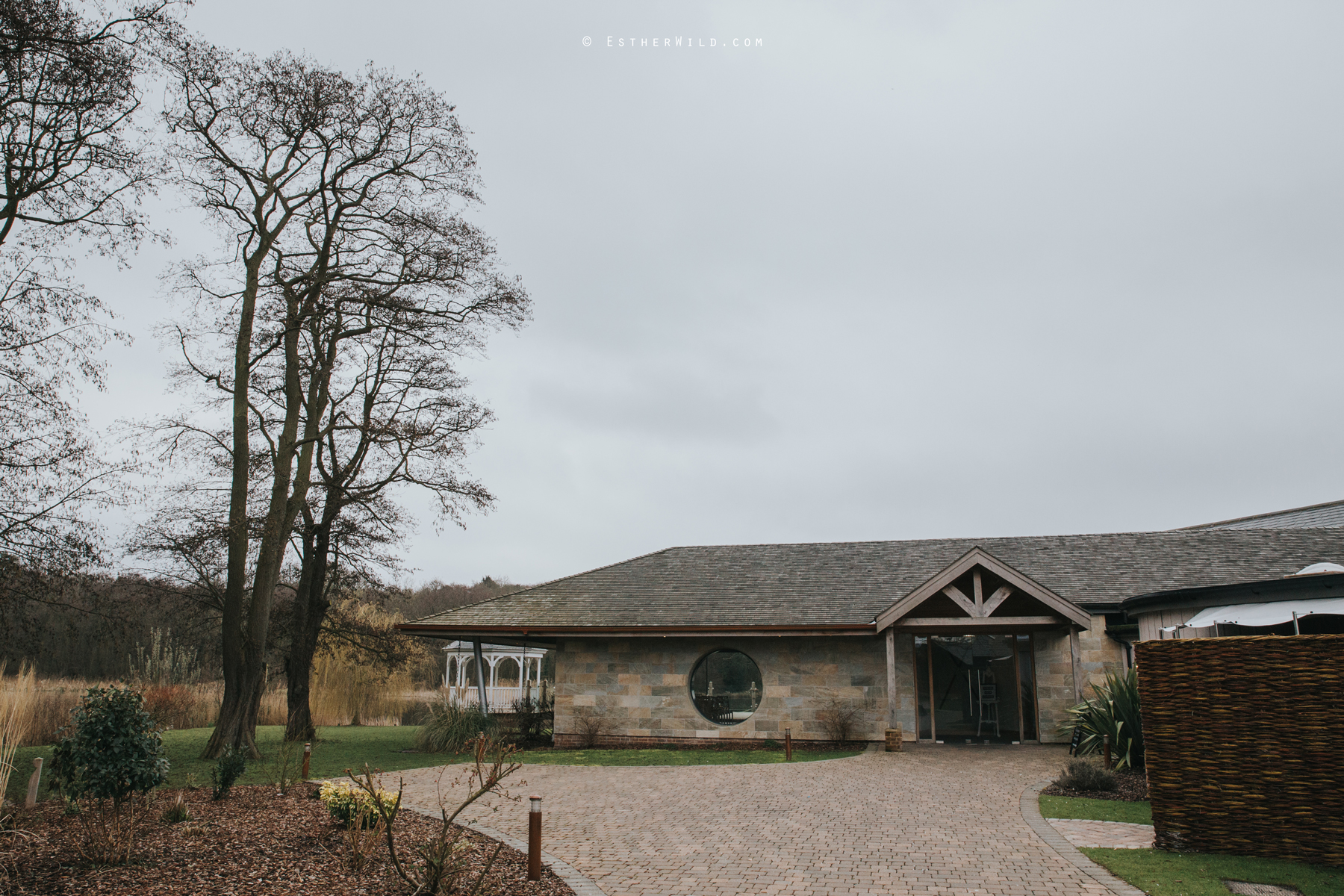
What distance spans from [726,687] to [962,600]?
5.15 m

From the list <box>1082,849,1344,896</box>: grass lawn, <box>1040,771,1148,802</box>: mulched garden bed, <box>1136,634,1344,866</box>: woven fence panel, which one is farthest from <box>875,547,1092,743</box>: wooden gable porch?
<box>1082,849,1344,896</box>: grass lawn

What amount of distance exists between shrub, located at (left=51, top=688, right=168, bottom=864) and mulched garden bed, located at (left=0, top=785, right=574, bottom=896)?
34 cm

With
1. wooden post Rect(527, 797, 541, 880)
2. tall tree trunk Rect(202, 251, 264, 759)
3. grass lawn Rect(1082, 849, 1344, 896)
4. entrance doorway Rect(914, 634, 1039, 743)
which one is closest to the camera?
grass lawn Rect(1082, 849, 1344, 896)

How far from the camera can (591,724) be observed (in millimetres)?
16594

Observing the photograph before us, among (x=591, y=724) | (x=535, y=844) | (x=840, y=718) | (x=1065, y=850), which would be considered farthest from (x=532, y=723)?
(x=1065, y=850)

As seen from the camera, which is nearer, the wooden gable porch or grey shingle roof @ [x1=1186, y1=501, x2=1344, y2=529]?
the wooden gable porch

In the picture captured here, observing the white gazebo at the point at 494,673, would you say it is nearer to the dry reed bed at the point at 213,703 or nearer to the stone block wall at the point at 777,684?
the dry reed bed at the point at 213,703

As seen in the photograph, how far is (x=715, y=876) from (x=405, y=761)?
943 cm

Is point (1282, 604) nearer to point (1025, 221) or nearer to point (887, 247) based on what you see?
point (1025, 221)

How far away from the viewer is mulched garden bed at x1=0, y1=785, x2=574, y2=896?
552 centimetres

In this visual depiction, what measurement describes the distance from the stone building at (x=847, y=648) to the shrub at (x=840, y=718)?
1.2 inches

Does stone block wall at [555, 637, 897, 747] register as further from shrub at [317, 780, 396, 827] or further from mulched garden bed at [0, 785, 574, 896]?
shrub at [317, 780, 396, 827]

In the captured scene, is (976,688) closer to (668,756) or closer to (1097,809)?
(668,756)

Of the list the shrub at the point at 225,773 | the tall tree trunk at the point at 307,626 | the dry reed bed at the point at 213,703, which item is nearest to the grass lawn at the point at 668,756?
the shrub at the point at 225,773
